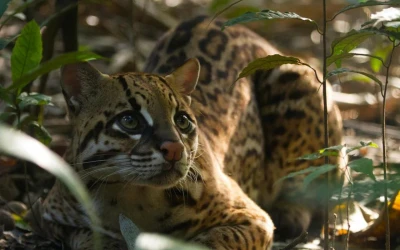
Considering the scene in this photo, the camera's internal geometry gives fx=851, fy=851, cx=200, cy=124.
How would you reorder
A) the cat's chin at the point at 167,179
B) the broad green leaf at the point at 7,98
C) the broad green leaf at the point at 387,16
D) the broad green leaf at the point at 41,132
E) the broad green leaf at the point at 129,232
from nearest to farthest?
the broad green leaf at the point at 387,16 < the broad green leaf at the point at 129,232 < the cat's chin at the point at 167,179 < the broad green leaf at the point at 7,98 < the broad green leaf at the point at 41,132

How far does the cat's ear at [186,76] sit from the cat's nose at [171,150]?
803mm

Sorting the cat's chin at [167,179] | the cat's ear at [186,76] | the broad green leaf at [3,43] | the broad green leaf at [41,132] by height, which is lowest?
the cat's chin at [167,179]

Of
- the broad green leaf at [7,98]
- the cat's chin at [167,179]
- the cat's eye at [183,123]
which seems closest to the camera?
the cat's chin at [167,179]

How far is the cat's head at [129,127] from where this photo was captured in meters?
4.45

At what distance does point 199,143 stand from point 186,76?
0.42 m

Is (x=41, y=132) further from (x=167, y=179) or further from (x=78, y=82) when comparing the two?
(x=167, y=179)

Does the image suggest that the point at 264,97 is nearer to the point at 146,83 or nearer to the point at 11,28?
the point at 146,83

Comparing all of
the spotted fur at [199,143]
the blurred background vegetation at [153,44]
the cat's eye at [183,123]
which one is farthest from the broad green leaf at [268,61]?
the blurred background vegetation at [153,44]

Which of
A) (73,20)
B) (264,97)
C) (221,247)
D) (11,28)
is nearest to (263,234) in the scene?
(221,247)

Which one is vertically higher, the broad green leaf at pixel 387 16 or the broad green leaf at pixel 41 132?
the broad green leaf at pixel 387 16

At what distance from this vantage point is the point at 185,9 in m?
11.5

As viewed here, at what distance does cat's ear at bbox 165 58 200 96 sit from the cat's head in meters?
0.08

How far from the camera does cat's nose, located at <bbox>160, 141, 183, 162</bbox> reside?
4.41 meters

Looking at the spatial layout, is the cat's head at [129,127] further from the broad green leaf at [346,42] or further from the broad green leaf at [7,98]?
the broad green leaf at [346,42]
